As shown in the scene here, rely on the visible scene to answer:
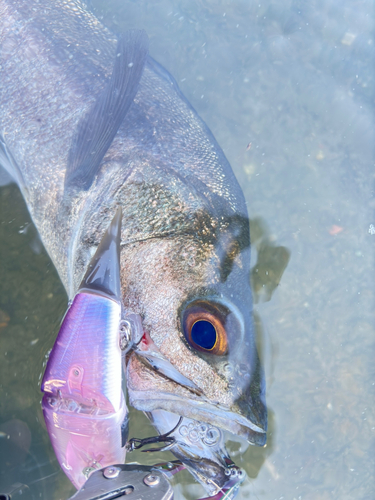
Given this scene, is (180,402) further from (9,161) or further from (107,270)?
(9,161)

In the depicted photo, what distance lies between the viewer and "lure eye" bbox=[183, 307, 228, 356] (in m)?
1.43

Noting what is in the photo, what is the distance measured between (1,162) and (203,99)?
1.61m

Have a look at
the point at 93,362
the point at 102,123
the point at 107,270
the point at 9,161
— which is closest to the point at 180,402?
the point at 93,362

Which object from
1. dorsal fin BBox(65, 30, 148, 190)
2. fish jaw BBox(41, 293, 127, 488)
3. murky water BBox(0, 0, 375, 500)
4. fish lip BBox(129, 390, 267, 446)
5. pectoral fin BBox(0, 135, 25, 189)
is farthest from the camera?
murky water BBox(0, 0, 375, 500)

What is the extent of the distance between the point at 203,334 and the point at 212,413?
1.03 ft

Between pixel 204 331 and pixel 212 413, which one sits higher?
pixel 204 331

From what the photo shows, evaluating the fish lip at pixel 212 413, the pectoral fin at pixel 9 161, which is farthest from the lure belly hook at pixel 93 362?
the pectoral fin at pixel 9 161

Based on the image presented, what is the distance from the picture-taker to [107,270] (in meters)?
1.50

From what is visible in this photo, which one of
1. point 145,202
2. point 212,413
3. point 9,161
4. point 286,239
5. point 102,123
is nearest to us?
point 212,413

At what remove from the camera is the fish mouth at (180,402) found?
1381mm

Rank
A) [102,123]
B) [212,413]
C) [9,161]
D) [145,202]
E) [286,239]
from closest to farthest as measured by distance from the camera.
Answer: [212,413], [145,202], [102,123], [9,161], [286,239]

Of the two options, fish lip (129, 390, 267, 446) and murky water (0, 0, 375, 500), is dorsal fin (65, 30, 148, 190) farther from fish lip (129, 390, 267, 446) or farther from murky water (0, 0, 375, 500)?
fish lip (129, 390, 267, 446)

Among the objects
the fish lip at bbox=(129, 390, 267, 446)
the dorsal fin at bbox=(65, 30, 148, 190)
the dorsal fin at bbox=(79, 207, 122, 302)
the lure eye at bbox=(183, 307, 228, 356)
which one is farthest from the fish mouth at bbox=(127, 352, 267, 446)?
the dorsal fin at bbox=(65, 30, 148, 190)

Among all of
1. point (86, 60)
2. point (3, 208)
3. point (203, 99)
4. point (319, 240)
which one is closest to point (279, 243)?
point (319, 240)
